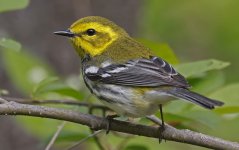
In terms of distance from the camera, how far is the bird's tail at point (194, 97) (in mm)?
3015

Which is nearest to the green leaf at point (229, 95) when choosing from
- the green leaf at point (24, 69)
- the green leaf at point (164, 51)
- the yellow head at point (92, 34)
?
the green leaf at point (164, 51)

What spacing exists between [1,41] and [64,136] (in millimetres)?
612

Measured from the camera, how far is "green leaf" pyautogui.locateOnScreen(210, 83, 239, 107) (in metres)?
3.35

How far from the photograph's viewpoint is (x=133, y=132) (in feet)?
10.1

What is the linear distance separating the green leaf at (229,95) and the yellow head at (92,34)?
826 millimetres

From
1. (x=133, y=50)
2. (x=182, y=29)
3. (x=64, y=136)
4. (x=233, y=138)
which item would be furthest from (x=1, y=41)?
(x=182, y=29)

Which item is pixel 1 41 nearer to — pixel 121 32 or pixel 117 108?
pixel 117 108

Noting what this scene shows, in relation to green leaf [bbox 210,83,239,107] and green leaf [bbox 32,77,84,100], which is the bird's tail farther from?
green leaf [bbox 32,77,84,100]

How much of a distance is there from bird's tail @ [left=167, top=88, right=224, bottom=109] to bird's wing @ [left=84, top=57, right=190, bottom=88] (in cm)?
7

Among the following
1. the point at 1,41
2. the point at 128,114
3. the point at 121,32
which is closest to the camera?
the point at 1,41

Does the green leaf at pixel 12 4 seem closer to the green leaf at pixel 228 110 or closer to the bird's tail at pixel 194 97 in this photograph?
the bird's tail at pixel 194 97

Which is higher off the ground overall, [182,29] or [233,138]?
[182,29]

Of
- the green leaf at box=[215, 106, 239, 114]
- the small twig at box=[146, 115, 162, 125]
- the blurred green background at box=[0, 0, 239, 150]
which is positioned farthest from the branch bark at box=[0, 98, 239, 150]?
the blurred green background at box=[0, 0, 239, 150]

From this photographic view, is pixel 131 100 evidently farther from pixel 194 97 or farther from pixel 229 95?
pixel 229 95
